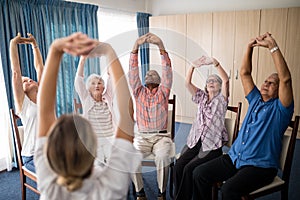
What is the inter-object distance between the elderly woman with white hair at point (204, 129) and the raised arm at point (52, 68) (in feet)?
3.83

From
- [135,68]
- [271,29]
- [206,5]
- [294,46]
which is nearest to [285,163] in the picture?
[135,68]

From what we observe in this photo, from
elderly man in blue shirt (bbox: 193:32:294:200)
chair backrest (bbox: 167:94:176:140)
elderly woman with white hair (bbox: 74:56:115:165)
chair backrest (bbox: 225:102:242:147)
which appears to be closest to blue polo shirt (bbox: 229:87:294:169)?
elderly man in blue shirt (bbox: 193:32:294:200)

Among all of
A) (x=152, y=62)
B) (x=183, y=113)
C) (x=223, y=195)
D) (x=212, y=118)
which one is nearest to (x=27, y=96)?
(x=152, y=62)

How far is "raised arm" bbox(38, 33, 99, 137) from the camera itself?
1.86 feet

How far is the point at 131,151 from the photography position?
0.77 metres

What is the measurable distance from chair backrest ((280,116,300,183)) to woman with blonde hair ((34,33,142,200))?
137cm

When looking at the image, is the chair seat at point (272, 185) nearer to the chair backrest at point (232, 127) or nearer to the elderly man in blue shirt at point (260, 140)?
the elderly man in blue shirt at point (260, 140)

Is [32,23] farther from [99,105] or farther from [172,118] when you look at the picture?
[99,105]

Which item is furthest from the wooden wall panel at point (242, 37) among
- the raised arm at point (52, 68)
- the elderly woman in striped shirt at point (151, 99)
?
the raised arm at point (52, 68)

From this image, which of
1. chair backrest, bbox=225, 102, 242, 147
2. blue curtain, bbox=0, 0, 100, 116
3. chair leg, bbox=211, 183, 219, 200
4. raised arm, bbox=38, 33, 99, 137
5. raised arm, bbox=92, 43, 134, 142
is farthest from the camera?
blue curtain, bbox=0, 0, 100, 116

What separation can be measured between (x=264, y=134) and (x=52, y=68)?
4.67 feet

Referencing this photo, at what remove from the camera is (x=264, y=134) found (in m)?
1.69

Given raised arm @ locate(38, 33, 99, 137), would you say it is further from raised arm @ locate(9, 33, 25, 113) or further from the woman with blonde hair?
raised arm @ locate(9, 33, 25, 113)

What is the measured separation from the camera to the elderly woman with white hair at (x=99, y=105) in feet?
2.61
